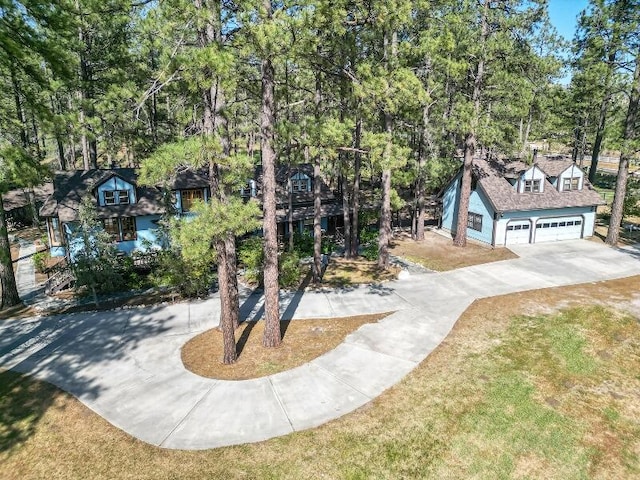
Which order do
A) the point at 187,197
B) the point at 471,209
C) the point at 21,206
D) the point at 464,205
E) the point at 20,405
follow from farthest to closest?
the point at 21,206 → the point at 471,209 → the point at 187,197 → the point at 464,205 → the point at 20,405

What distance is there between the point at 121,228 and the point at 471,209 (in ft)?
81.4

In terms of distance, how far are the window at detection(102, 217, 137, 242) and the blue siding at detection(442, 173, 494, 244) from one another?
23113 mm

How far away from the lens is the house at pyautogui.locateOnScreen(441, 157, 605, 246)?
94.2 feet

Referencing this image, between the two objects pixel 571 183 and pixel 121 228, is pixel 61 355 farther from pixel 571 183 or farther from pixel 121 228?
pixel 571 183

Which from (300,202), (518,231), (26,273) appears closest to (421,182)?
(518,231)

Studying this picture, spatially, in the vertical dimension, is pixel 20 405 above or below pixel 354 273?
below

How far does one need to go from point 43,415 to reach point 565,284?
2289cm

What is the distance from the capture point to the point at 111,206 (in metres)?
27.5

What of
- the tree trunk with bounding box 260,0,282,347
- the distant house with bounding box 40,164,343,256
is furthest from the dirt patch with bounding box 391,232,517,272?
the tree trunk with bounding box 260,0,282,347

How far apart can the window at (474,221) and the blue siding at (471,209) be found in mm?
221

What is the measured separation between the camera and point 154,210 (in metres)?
28.0

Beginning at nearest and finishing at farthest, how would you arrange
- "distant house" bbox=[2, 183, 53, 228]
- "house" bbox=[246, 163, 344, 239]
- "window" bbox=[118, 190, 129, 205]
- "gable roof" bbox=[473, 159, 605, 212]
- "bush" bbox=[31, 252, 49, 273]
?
"bush" bbox=[31, 252, 49, 273]
"window" bbox=[118, 190, 129, 205]
"gable roof" bbox=[473, 159, 605, 212]
"house" bbox=[246, 163, 344, 239]
"distant house" bbox=[2, 183, 53, 228]

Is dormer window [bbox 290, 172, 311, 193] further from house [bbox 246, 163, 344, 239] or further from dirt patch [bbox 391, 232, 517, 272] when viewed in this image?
dirt patch [bbox 391, 232, 517, 272]

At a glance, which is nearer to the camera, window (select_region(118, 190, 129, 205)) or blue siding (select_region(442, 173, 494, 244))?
window (select_region(118, 190, 129, 205))
